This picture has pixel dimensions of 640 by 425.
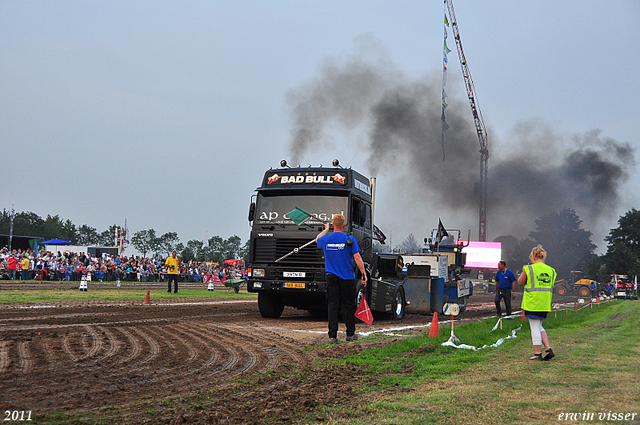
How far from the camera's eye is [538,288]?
8031mm

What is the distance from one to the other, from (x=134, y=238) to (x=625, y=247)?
329ft

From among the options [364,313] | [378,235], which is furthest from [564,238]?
[364,313]

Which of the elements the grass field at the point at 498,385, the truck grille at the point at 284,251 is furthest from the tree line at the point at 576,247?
the grass field at the point at 498,385

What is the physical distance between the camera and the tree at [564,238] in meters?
85.4

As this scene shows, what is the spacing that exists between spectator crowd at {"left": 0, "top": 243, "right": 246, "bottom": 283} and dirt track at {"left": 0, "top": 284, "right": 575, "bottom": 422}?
19507 mm

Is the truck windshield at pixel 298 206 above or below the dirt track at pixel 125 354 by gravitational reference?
above

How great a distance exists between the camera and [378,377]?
6391mm

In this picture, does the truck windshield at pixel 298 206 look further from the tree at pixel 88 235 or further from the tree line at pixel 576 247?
the tree at pixel 88 235

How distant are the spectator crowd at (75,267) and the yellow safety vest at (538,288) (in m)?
25.4

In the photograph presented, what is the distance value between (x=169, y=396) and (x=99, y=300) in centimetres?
1482

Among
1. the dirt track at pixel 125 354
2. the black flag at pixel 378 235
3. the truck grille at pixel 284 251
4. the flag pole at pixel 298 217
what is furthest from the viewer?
the black flag at pixel 378 235

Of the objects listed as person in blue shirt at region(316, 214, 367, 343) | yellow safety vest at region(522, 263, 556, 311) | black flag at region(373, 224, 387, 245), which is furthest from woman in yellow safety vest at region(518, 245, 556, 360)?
black flag at region(373, 224, 387, 245)

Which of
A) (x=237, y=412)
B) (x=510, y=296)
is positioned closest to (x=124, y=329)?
(x=237, y=412)

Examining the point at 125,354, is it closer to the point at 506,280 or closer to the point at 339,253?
the point at 339,253
